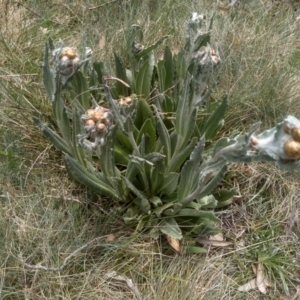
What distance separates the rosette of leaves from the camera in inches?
52.7

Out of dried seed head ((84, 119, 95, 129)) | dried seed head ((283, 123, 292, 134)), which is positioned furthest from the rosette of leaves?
dried seed head ((283, 123, 292, 134))

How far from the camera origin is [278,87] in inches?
85.5

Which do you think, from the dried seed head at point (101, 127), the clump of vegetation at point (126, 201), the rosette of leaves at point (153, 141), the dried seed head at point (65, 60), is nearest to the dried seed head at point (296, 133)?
the clump of vegetation at point (126, 201)

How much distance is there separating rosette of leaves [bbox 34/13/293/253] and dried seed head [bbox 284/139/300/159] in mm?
188

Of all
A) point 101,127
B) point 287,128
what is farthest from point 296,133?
point 101,127

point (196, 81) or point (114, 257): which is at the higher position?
point (196, 81)

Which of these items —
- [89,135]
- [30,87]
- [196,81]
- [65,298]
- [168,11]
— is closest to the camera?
[89,135]

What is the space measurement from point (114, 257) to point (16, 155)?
0.57 metres

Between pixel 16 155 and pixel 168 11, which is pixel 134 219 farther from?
pixel 168 11

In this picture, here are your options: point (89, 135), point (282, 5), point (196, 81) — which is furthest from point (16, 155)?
point (282, 5)

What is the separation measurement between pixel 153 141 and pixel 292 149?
2.73ft

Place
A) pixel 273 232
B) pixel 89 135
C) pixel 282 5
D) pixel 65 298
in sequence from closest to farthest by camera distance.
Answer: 1. pixel 89 135
2. pixel 65 298
3. pixel 273 232
4. pixel 282 5

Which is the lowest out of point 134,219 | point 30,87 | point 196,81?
point 134,219

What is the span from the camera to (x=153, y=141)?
5.75 ft
